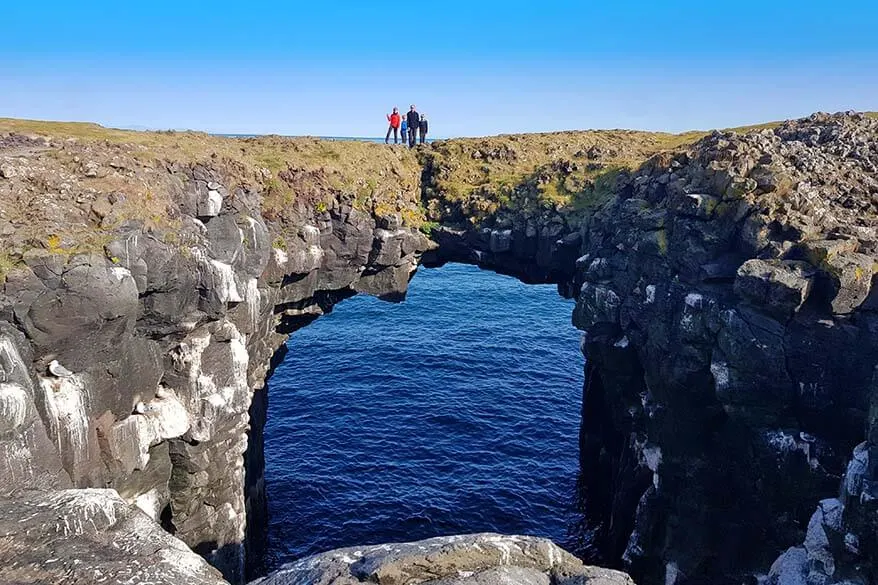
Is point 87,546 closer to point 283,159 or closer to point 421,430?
point 283,159

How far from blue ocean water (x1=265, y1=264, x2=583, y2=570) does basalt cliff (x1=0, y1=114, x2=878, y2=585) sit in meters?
3.64

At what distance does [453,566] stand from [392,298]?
29.7 meters

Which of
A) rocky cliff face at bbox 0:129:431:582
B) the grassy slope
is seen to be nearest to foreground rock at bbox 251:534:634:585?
rocky cliff face at bbox 0:129:431:582

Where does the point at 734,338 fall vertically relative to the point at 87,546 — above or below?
above

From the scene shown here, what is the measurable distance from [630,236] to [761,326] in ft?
32.5

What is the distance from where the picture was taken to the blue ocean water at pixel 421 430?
39750mm

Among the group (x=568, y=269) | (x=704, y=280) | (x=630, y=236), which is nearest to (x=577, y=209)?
(x=568, y=269)

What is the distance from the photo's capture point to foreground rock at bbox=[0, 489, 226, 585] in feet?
46.2

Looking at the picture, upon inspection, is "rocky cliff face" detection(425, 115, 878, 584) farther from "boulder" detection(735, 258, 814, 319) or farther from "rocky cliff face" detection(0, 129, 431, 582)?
"rocky cliff face" detection(0, 129, 431, 582)

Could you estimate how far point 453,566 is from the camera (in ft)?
47.2

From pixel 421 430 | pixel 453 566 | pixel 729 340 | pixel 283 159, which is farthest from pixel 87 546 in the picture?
pixel 421 430

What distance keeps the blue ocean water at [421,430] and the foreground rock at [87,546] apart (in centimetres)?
2219

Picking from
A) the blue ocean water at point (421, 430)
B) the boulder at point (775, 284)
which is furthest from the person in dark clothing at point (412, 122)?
the boulder at point (775, 284)

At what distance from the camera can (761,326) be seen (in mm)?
26297
